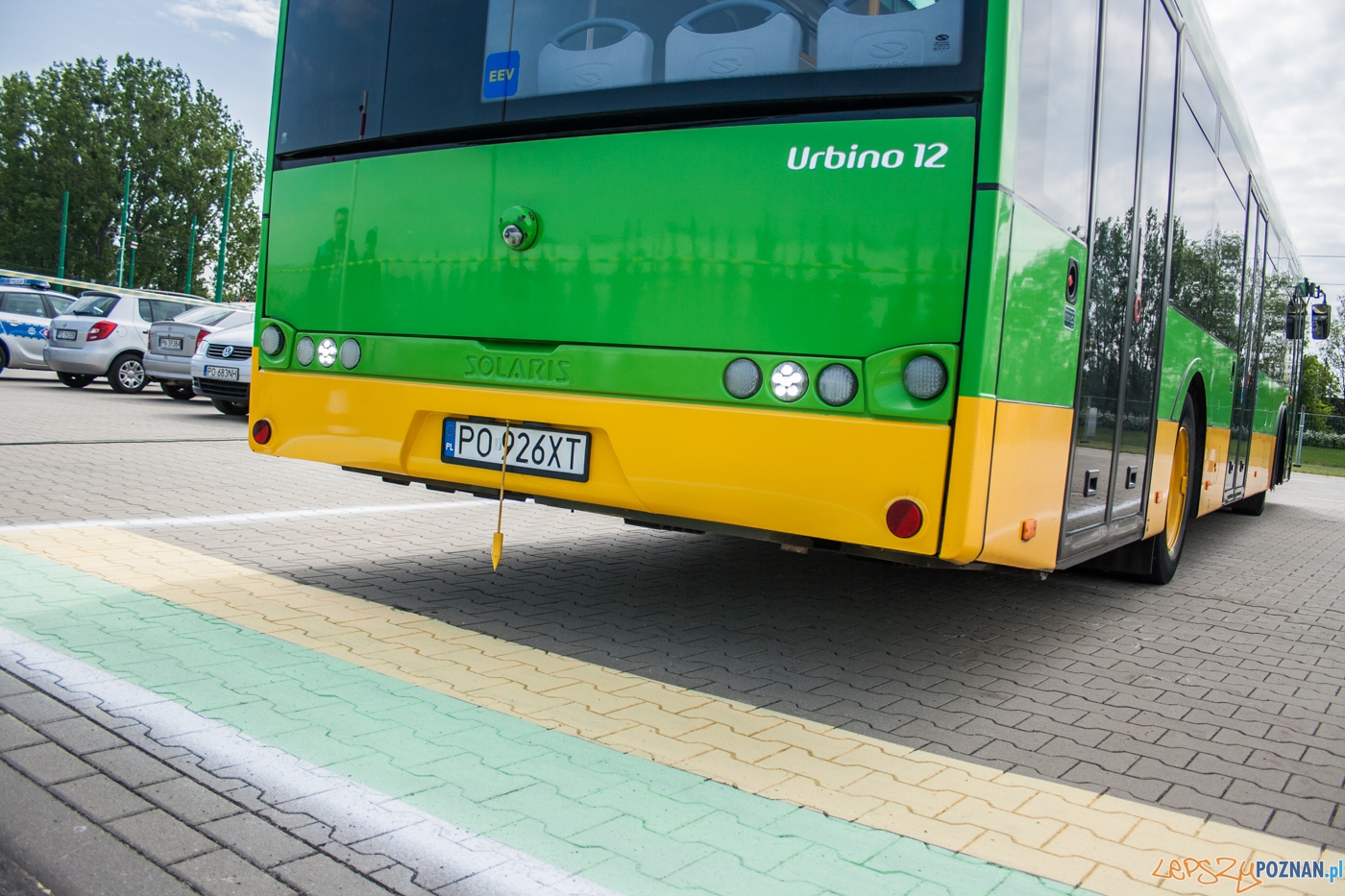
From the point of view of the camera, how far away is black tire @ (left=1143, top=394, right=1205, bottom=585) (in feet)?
22.4

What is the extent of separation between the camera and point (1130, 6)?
465 centimetres

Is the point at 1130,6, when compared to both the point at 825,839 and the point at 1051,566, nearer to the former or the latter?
the point at 1051,566

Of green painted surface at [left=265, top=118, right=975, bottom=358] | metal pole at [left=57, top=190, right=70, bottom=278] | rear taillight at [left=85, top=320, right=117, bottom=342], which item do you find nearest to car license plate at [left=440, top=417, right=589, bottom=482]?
green painted surface at [left=265, top=118, right=975, bottom=358]

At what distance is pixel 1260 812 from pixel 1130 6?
11.2ft

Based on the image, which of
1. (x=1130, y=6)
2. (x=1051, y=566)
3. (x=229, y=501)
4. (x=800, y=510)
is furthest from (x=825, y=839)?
(x=229, y=501)

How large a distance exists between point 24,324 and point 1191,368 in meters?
21.6

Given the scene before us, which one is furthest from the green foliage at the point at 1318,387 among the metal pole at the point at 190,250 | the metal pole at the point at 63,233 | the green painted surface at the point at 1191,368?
the metal pole at the point at 63,233

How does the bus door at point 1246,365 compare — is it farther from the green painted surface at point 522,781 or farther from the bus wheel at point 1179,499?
the green painted surface at point 522,781

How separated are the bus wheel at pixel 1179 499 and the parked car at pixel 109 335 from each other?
16181mm

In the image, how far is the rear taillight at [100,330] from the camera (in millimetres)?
18438

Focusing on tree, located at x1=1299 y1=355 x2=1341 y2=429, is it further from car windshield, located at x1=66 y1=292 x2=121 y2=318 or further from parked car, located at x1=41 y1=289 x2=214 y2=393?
car windshield, located at x1=66 y1=292 x2=121 y2=318

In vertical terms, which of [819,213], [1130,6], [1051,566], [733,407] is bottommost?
[1051,566]

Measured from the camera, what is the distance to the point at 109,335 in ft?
60.7

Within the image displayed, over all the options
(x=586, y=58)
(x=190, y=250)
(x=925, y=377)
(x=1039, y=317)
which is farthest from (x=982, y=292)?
(x=190, y=250)
